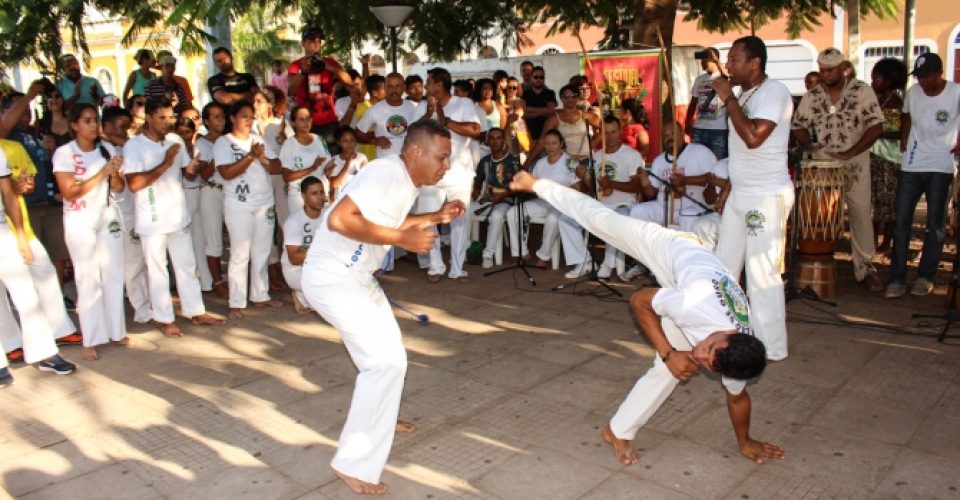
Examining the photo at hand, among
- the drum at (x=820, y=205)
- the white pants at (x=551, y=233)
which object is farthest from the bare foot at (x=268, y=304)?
the drum at (x=820, y=205)

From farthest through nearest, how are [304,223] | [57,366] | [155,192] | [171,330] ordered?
[304,223]
[171,330]
[155,192]
[57,366]

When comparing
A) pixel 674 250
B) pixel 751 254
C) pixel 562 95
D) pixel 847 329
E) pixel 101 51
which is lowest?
pixel 847 329

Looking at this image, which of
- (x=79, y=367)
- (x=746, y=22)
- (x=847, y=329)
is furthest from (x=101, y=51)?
(x=847, y=329)

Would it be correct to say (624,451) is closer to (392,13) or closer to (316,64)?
(316,64)

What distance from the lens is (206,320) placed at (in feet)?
24.9

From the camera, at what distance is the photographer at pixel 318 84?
971cm

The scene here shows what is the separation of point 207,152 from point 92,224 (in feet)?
6.23

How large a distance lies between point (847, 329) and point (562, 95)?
4322mm

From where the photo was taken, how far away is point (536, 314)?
25.1ft

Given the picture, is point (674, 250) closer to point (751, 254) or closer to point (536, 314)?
point (751, 254)

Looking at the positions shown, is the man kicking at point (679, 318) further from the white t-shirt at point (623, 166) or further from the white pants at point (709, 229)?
the white t-shirt at point (623, 166)

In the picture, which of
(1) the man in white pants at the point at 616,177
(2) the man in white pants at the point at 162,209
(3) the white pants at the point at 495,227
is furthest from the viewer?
(3) the white pants at the point at 495,227

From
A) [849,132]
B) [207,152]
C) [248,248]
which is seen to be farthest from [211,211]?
[849,132]

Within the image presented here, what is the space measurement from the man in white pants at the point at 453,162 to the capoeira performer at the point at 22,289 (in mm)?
3710
